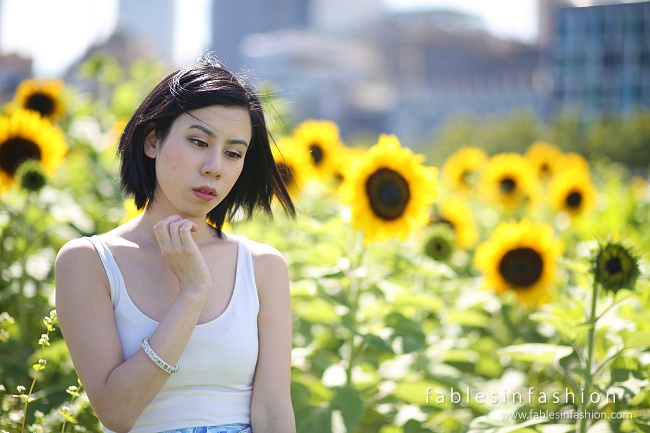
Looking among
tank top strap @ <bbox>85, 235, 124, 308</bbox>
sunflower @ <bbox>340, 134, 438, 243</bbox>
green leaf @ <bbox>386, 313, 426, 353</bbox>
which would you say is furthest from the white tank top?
sunflower @ <bbox>340, 134, 438, 243</bbox>

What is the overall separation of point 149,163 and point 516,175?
3880mm

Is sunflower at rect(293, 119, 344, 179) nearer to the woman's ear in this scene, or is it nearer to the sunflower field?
the sunflower field

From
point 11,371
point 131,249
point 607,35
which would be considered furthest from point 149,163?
point 607,35

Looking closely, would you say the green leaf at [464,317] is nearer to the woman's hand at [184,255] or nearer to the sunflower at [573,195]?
the woman's hand at [184,255]

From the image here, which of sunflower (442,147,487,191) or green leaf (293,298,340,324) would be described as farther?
sunflower (442,147,487,191)

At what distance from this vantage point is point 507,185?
5535mm

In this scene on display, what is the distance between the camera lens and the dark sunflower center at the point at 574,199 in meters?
5.44

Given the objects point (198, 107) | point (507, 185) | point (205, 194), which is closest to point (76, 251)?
point (205, 194)

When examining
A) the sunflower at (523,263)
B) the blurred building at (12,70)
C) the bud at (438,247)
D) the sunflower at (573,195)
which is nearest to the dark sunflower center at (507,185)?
the sunflower at (573,195)

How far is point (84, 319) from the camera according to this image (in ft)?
6.08

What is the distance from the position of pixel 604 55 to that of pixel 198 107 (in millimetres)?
58894

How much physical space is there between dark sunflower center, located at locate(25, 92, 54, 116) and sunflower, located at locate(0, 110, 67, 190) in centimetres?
95

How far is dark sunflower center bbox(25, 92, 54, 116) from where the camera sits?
14.9ft

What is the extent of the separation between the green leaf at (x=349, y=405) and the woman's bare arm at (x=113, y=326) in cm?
100
